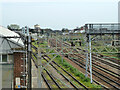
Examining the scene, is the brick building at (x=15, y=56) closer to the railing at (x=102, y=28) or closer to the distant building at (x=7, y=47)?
the distant building at (x=7, y=47)

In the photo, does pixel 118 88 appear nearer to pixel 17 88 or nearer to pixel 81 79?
pixel 81 79

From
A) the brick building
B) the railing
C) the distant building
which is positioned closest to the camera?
the distant building

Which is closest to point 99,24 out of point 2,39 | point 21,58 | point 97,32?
point 97,32

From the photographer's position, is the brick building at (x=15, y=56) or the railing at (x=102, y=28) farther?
the railing at (x=102, y=28)

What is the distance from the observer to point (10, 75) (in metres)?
8.23

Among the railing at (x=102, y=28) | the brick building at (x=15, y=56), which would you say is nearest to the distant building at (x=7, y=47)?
the brick building at (x=15, y=56)

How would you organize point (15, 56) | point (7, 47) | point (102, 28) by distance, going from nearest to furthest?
point (7, 47), point (15, 56), point (102, 28)

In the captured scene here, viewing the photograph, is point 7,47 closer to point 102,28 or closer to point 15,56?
point 15,56

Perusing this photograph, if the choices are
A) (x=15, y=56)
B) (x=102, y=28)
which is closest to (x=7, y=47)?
(x=15, y=56)

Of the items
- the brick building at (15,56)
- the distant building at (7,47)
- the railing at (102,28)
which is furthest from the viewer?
the railing at (102,28)

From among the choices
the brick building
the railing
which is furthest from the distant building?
the railing

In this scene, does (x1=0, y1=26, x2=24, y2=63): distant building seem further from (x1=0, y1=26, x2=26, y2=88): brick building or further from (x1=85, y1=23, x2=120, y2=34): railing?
(x1=85, y1=23, x2=120, y2=34): railing

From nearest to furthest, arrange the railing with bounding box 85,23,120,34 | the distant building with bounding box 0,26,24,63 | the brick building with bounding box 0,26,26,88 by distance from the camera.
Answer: the distant building with bounding box 0,26,24,63
the brick building with bounding box 0,26,26,88
the railing with bounding box 85,23,120,34

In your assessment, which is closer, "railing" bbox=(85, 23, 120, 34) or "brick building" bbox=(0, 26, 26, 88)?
"brick building" bbox=(0, 26, 26, 88)
